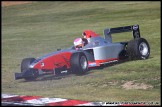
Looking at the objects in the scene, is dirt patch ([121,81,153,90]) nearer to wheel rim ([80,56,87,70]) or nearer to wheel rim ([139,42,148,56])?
wheel rim ([80,56,87,70])

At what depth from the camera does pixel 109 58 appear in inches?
602

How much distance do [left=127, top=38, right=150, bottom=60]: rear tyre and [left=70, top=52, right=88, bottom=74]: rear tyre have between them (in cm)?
224

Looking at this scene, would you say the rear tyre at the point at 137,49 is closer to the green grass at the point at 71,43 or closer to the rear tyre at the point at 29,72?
the green grass at the point at 71,43

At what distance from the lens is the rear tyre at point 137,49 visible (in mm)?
15688

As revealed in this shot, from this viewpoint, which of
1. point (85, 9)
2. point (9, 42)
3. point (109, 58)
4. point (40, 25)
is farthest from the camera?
point (85, 9)

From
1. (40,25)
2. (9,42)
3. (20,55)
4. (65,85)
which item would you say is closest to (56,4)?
(40,25)

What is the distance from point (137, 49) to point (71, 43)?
817 centimetres

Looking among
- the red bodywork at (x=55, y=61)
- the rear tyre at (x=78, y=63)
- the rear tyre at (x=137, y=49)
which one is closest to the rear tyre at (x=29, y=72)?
the red bodywork at (x=55, y=61)

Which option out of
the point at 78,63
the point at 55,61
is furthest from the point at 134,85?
the point at 55,61

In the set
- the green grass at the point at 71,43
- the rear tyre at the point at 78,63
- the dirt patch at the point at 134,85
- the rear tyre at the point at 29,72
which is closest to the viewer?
the green grass at the point at 71,43

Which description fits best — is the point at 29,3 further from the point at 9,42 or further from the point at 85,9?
the point at 9,42

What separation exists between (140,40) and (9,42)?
10.9 metres

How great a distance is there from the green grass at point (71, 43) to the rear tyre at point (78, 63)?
220 millimetres

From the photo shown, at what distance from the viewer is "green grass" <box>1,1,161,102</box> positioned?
442 inches
